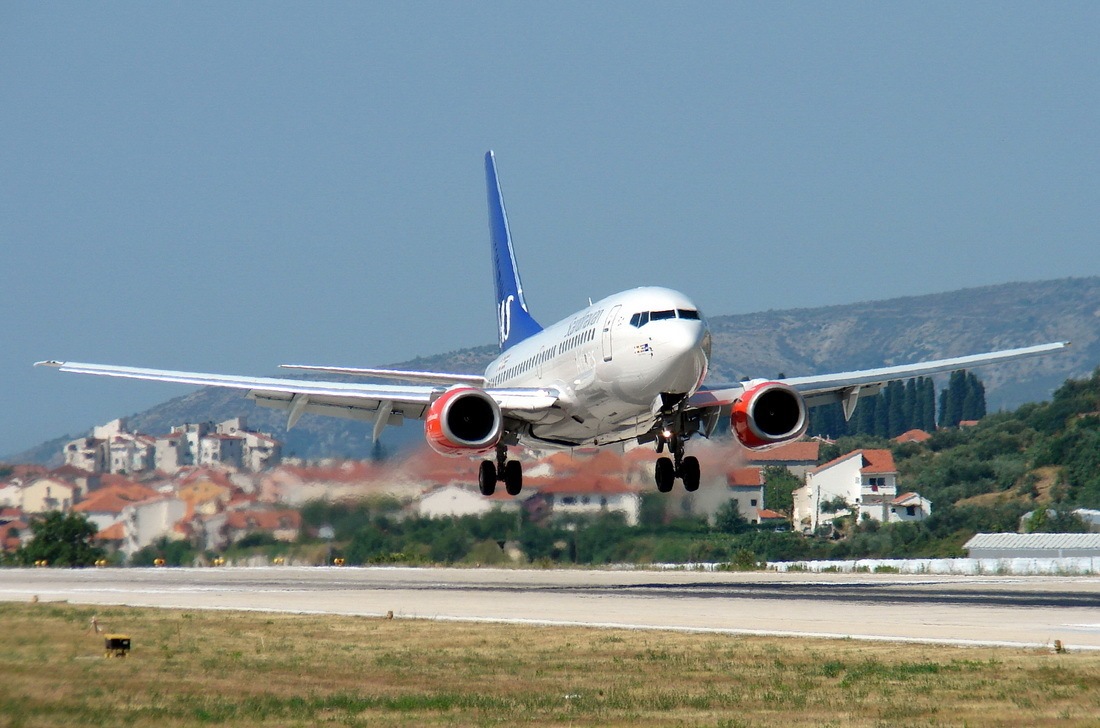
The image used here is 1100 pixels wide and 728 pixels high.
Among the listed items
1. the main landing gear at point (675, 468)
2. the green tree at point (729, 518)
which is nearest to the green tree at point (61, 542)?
the green tree at point (729, 518)

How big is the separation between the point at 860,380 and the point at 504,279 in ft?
55.7

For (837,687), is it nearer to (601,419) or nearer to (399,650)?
(399,650)

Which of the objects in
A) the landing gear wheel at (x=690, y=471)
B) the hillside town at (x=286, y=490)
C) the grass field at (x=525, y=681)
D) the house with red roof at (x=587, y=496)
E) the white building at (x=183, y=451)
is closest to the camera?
the grass field at (x=525, y=681)

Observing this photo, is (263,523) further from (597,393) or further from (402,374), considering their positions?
(597,393)

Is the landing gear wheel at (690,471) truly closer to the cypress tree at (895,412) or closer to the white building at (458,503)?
the white building at (458,503)

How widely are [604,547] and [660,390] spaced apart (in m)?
15.4

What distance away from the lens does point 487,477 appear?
44188mm

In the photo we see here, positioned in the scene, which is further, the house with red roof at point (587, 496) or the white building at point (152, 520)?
the white building at point (152, 520)

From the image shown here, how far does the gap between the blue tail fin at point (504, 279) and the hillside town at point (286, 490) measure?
5867 mm

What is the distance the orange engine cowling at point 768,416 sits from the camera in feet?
126

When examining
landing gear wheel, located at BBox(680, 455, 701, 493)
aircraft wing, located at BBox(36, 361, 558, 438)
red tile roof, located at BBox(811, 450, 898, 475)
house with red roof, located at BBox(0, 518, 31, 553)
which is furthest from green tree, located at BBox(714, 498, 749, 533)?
red tile roof, located at BBox(811, 450, 898, 475)

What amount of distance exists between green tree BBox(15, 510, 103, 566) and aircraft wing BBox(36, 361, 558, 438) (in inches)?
572

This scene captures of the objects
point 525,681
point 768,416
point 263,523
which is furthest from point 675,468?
point 525,681

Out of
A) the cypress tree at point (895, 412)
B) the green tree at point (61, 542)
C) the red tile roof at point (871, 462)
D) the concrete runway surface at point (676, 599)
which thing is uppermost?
the cypress tree at point (895, 412)
